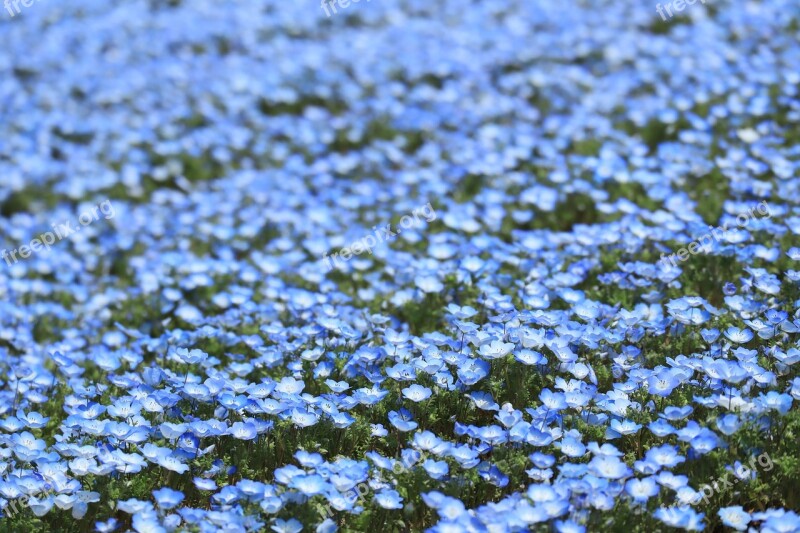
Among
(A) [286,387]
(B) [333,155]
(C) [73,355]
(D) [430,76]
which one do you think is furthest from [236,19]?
(A) [286,387]

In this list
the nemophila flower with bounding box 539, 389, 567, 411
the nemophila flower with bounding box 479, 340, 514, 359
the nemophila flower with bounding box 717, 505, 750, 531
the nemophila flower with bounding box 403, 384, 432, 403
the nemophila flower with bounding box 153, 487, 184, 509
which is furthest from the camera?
the nemophila flower with bounding box 479, 340, 514, 359

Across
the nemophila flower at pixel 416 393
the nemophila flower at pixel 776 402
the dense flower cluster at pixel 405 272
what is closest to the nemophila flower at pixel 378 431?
the dense flower cluster at pixel 405 272

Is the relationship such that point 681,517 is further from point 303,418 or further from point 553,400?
point 303,418

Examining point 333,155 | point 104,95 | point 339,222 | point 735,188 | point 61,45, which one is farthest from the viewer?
point 61,45

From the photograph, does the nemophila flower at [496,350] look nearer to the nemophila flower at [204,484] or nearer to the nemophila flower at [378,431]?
the nemophila flower at [378,431]

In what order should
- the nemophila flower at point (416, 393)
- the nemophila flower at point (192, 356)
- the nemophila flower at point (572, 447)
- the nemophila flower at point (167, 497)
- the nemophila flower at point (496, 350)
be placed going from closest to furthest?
1. the nemophila flower at point (167, 497)
2. the nemophila flower at point (572, 447)
3. the nemophila flower at point (416, 393)
4. the nemophila flower at point (496, 350)
5. the nemophila flower at point (192, 356)

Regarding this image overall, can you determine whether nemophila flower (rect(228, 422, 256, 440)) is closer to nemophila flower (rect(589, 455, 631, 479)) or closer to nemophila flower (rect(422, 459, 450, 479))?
nemophila flower (rect(422, 459, 450, 479))

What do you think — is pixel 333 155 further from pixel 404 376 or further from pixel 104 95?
pixel 404 376

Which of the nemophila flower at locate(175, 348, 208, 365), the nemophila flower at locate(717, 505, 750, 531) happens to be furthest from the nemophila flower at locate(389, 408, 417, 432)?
the nemophila flower at locate(717, 505, 750, 531)
